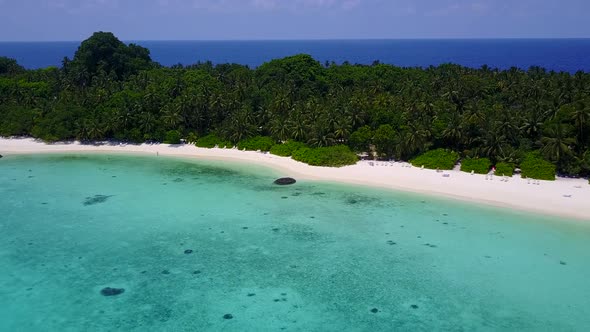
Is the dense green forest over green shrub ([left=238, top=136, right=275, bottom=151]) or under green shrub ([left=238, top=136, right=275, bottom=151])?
over

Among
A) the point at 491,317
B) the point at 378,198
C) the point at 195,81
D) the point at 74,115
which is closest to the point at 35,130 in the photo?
the point at 74,115

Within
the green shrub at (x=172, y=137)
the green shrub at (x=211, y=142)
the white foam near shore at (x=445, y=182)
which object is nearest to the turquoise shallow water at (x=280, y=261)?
the white foam near shore at (x=445, y=182)

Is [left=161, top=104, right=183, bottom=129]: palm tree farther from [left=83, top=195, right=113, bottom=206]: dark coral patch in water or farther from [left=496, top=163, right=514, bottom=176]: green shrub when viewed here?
[left=496, top=163, right=514, bottom=176]: green shrub

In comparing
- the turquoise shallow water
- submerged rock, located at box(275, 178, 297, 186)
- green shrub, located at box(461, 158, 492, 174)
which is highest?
green shrub, located at box(461, 158, 492, 174)

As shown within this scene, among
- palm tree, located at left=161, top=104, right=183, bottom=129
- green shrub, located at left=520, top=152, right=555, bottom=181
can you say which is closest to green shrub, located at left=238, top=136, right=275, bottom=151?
palm tree, located at left=161, top=104, right=183, bottom=129

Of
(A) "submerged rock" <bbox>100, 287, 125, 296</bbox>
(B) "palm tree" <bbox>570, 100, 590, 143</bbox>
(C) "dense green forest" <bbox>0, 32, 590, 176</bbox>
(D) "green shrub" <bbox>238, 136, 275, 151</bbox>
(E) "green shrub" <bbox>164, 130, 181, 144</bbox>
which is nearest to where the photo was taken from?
(A) "submerged rock" <bbox>100, 287, 125, 296</bbox>

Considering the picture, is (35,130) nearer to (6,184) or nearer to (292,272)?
(6,184)

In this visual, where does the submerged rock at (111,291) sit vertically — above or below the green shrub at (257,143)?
below

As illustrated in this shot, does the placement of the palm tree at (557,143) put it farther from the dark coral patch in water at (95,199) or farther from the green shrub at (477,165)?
the dark coral patch in water at (95,199)
